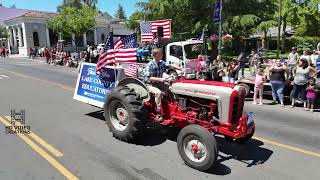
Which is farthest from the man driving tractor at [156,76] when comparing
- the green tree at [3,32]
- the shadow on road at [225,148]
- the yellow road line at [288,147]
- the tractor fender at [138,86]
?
the green tree at [3,32]

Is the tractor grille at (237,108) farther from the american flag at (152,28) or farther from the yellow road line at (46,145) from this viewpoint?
the american flag at (152,28)

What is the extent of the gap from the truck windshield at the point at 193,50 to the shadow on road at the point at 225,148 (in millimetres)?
11786

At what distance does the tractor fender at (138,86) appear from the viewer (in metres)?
7.80

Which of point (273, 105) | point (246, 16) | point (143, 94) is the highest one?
point (246, 16)

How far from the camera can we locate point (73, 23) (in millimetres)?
46969

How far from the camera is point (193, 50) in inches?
793

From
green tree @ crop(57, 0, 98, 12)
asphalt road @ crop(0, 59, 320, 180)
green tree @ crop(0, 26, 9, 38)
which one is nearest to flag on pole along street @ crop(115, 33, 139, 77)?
asphalt road @ crop(0, 59, 320, 180)

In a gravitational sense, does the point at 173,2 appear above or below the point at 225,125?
above

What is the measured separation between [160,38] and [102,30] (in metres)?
43.2

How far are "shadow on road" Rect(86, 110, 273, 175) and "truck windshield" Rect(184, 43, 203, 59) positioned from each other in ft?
38.7

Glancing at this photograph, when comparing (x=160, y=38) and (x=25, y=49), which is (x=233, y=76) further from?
(x=25, y=49)

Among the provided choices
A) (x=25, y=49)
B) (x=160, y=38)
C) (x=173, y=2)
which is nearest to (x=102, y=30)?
(x=25, y=49)

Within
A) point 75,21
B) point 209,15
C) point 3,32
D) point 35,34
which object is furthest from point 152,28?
point 3,32

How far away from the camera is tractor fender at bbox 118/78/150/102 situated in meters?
7.80
